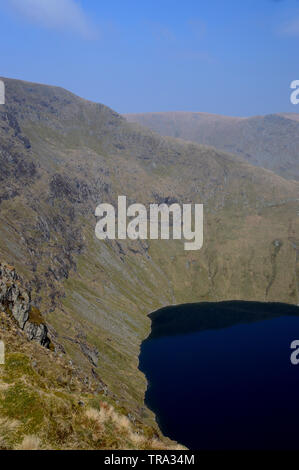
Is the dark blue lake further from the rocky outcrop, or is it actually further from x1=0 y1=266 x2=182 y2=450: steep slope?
x1=0 y1=266 x2=182 y2=450: steep slope

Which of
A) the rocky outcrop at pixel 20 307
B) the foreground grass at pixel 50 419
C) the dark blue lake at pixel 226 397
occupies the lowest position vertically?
the dark blue lake at pixel 226 397

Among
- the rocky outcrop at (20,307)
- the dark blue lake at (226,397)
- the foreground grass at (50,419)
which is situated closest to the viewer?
the foreground grass at (50,419)

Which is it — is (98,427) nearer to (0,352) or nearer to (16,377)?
(16,377)

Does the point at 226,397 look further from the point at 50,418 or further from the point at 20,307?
the point at 50,418

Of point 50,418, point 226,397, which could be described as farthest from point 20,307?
point 226,397

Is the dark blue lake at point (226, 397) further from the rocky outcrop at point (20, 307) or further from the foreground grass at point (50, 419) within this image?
the foreground grass at point (50, 419)

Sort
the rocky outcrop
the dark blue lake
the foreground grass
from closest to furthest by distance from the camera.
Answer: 1. the foreground grass
2. the rocky outcrop
3. the dark blue lake

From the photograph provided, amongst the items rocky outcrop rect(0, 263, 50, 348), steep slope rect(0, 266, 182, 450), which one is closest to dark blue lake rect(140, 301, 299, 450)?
rocky outcrop rect(0, 263, 50, 348)

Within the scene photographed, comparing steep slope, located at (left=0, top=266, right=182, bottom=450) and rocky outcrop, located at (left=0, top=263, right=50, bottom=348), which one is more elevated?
steep slope, located at (left=0, top=266, right=182, bottom=450)

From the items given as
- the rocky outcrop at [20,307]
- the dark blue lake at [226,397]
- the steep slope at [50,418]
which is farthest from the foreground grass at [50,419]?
the dark blue lake at [226,397]

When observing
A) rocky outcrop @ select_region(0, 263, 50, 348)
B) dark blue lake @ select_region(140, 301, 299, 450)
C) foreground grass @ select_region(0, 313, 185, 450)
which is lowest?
dark blue lake @ select_region(140, 301, 299, 450)

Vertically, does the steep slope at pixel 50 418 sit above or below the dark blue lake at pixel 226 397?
above

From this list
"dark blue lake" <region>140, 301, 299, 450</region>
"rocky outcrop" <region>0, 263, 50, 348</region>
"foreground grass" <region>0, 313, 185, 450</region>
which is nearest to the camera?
"foreground grass" <region>0, 313, 185, 450</region>
